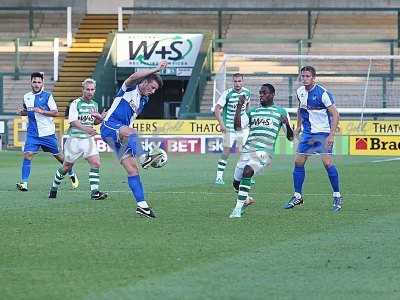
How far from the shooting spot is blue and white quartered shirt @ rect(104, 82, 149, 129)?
14.7 metres

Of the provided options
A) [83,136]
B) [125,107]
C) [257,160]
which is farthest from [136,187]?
[83,136]

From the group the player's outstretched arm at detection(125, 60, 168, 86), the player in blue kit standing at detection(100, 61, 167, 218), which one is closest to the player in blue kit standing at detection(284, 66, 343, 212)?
the player in blue kit standing at detection(100, 61, 167, 218)

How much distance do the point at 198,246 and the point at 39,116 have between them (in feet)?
29.2

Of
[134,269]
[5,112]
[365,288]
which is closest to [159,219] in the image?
[134,269]

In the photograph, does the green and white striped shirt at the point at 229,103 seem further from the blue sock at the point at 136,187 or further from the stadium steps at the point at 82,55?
the stadium steps at the point at 82,55

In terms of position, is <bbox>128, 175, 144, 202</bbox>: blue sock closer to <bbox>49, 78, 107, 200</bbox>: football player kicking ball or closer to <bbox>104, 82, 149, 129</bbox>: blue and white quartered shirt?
<bbox>104, 82, 149, 129</bbox>: blue and white quartered shirt

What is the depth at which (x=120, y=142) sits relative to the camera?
1471 centimetres

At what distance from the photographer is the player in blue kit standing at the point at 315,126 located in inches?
632

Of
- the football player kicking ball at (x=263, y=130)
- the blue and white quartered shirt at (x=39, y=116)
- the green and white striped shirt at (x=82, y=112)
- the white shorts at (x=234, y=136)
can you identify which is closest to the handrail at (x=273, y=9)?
the white shorts at (x=234, y=136)

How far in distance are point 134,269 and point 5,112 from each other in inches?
A: 1331

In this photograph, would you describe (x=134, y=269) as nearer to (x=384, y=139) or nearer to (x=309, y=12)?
(x=384, y=139)

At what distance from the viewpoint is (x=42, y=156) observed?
3441cm

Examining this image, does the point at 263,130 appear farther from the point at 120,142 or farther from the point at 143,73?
the point at 143,73

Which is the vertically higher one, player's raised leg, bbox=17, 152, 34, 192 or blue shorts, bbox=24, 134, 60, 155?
blue shorts, bbox=24, 134, 60, 155
